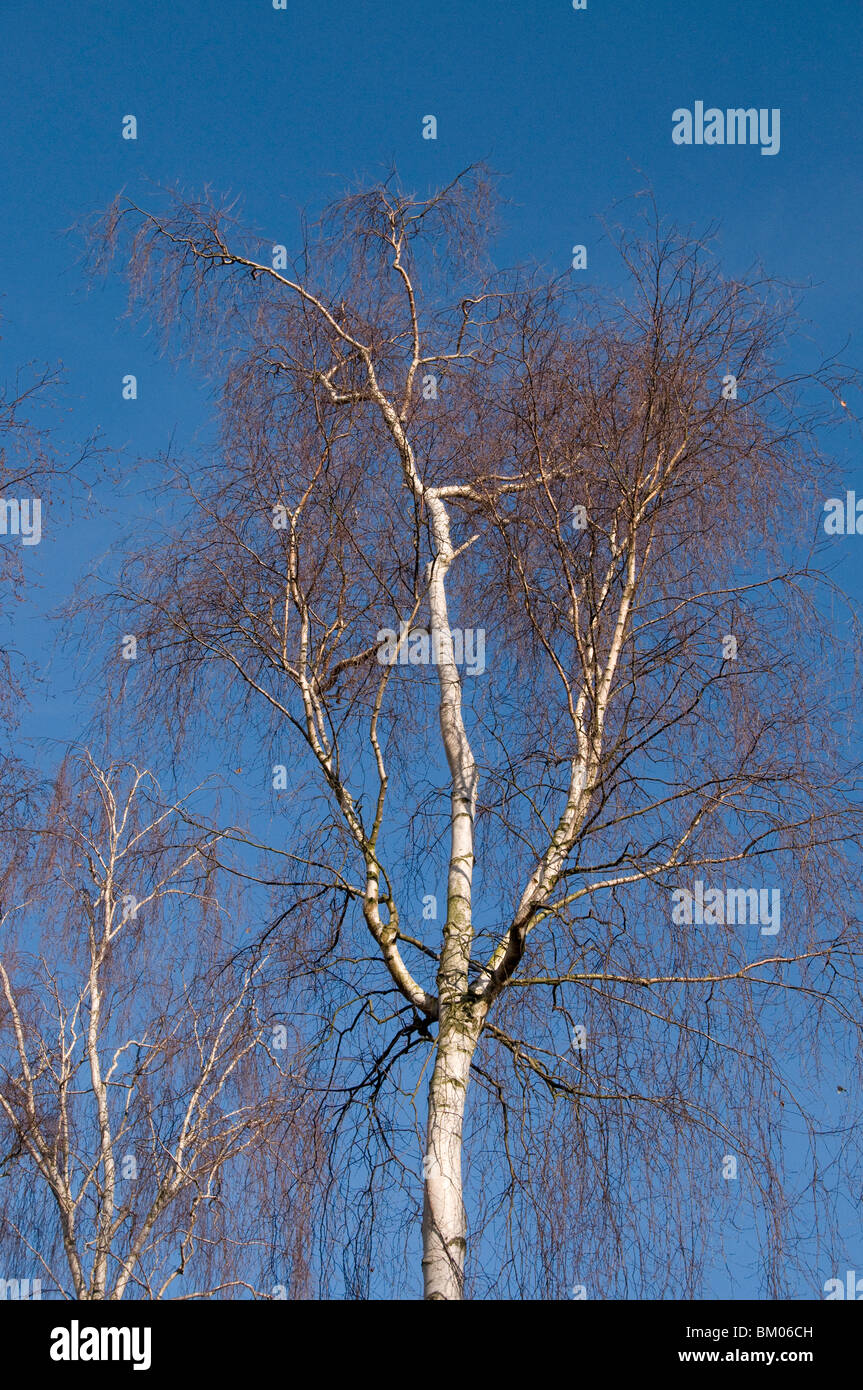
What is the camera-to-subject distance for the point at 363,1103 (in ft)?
17.7

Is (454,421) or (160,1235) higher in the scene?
(454,421)

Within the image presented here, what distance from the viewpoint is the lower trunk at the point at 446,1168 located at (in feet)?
16.1

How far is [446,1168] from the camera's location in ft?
16.8

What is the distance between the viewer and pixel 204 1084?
7703 millimetres

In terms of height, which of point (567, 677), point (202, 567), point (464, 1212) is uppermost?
point (202, 567)

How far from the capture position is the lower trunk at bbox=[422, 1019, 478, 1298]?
16.1 feet

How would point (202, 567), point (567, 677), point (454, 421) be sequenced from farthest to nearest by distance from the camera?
point (454, 421) < point (202, 567) < point (567, 677)

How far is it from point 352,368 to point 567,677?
94.9 inches

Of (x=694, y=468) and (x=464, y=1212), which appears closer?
(x=464, y=1212)

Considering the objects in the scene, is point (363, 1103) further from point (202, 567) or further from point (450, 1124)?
point (202, 567)
